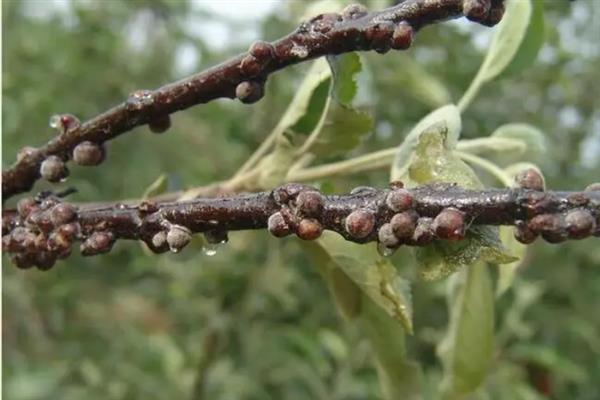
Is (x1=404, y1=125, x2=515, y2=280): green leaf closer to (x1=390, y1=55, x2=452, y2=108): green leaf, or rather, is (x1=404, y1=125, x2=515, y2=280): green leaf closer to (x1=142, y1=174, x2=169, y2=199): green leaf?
(x1=142, y1=174, x2=169, y2=199): green leaf

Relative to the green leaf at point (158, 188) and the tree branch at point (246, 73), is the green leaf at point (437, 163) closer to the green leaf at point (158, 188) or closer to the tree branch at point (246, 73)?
the tree branch at point (246, 73)

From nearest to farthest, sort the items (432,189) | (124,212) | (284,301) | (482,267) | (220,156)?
(432,189)
(124,212)
(482,267)
(284,301)
(220,156)

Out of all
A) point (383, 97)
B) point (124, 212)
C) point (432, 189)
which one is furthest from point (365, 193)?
point (383, 97)

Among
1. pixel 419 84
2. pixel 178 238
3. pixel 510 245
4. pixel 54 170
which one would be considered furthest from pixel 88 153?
pixel 419 84

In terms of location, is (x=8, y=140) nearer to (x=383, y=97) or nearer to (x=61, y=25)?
(x=61, y=25)

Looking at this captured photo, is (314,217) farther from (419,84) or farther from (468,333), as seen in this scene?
(419,84)

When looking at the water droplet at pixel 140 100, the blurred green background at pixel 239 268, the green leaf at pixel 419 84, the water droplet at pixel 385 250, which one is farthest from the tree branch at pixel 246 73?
the green leaf at pixel 419 84

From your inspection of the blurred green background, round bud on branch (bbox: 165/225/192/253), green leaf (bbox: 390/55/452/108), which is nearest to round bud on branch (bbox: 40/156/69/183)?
round bud on branch (bbox: 165/225/192/253)
